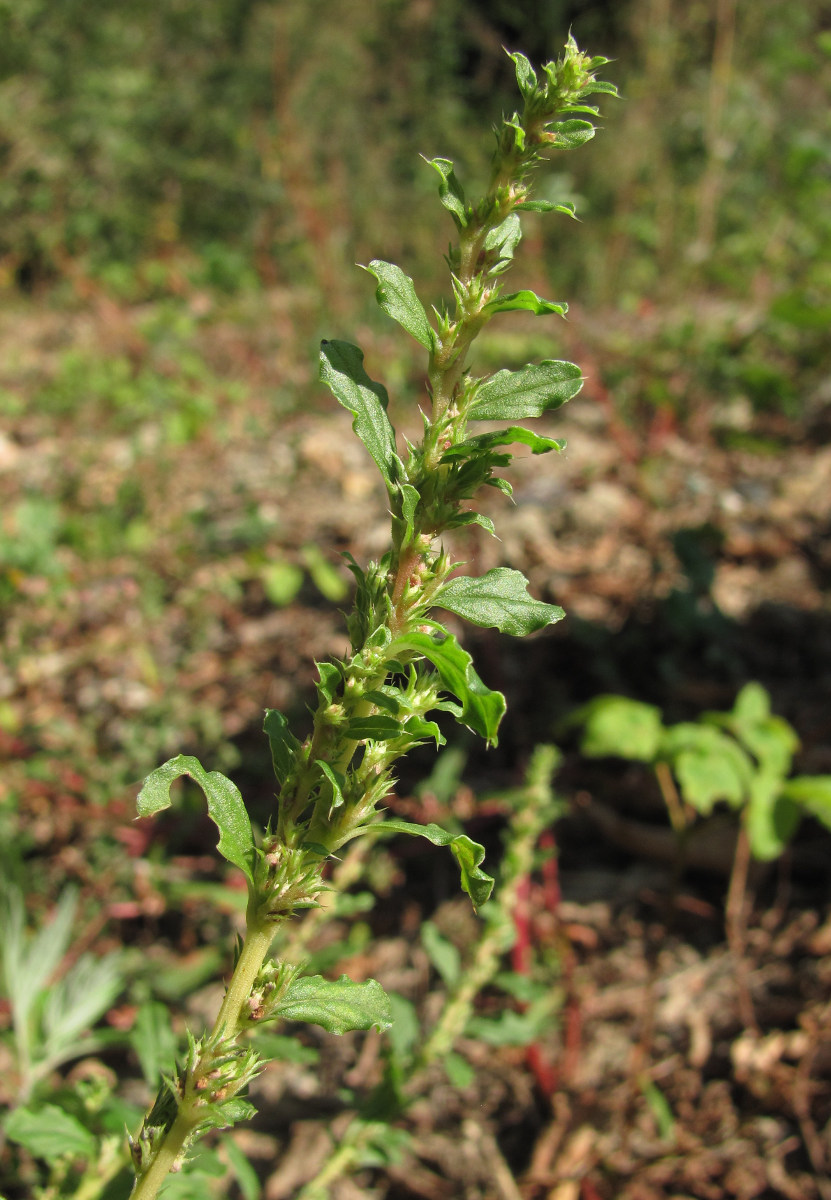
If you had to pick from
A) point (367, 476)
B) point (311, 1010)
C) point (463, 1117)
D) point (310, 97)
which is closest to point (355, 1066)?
point (463, 1117)

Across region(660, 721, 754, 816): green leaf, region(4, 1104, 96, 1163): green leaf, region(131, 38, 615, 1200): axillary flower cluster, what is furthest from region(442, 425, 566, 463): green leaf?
region(660, 721, 754, 816): green leaf

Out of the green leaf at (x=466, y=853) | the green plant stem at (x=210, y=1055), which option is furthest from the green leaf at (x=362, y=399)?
the green plant stem at (x=210, y=1055)

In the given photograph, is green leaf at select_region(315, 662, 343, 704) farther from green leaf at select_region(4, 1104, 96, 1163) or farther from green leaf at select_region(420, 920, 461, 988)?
green leaf at select_region(420, 920, 461, 988)

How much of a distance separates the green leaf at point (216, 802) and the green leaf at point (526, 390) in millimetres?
450

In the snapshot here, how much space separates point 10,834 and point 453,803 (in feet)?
4.15

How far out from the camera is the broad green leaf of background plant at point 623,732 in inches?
77.8

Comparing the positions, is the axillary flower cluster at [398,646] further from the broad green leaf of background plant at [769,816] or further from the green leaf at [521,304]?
the broad green leaf of background plant at [769,816]

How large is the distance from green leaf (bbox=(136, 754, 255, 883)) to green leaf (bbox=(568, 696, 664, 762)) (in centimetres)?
124

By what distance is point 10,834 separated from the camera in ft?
8.05

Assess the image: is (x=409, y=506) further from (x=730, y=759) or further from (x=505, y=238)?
(x=730, y=759)

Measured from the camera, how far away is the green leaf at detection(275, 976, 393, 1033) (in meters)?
0.83

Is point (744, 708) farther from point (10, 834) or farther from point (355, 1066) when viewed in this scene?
point (10, 834)

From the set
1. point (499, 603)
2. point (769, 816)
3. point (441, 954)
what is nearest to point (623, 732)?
point (769, 816)

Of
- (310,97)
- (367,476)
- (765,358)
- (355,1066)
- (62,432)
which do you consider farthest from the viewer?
(310,97)
